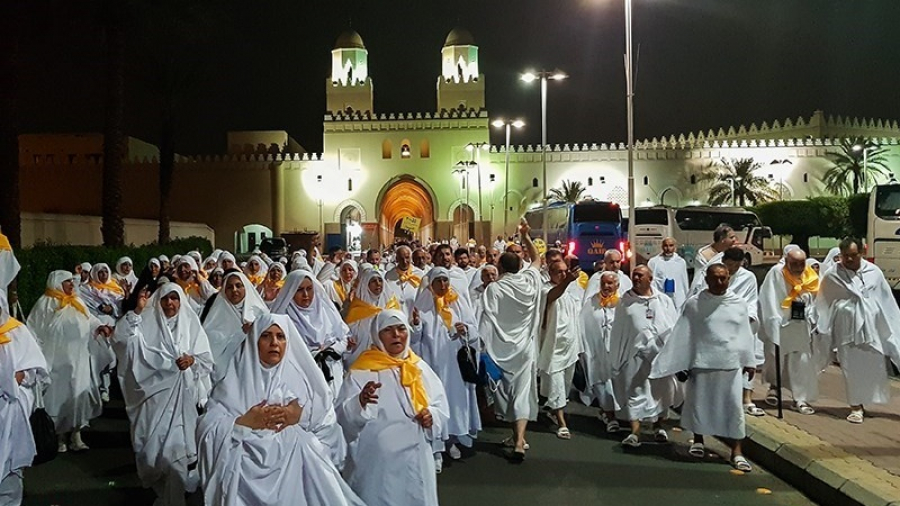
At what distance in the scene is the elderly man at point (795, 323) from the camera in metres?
9.27

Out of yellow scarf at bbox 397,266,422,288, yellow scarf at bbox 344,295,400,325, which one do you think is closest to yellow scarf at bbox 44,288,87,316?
yellow scarf at bbox 344,295,400,325

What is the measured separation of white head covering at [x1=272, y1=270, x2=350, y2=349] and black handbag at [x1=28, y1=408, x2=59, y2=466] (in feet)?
6.56

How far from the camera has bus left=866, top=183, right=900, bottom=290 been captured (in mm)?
20938

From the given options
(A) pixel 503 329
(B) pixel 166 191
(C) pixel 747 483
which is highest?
(B) pixel 166 191

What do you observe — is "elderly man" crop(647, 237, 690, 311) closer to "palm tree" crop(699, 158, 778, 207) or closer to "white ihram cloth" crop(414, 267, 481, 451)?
"white ihram cloth" crop(414, 267, 481, 451)

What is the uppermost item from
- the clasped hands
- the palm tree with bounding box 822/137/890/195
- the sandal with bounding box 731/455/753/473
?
the palm tree with bounding box 822/137/890/195

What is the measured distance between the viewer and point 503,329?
8.37 metres

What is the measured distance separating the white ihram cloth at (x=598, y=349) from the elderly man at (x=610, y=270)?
1.14ft

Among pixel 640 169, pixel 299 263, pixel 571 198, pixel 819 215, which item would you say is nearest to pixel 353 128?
pixel 571 198

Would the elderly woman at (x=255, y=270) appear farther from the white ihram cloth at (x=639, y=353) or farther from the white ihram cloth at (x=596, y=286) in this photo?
the white ihram cloth at (x=639, y=353)

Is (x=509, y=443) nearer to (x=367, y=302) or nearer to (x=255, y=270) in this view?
(x=367, y=302)

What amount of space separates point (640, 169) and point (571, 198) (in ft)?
20.4

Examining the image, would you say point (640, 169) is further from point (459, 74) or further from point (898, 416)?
point (898, 416)

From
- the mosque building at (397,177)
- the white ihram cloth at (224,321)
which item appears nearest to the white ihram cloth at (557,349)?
the white ihram cloth at (224,321)
